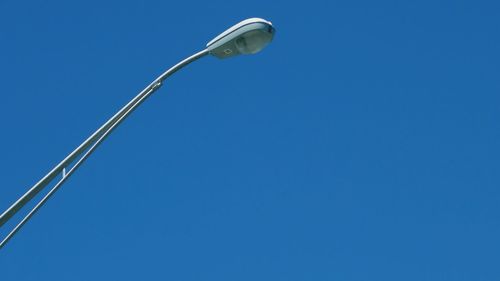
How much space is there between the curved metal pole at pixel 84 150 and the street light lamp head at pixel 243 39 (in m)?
0.21

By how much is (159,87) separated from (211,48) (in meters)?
0.88

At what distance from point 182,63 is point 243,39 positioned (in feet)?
3.06

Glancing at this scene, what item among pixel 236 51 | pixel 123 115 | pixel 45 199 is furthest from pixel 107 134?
pixel 236 51

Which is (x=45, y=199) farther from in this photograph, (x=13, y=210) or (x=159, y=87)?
(x=159, y=87)

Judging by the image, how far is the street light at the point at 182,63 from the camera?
36.6ft

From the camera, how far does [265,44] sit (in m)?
11.3

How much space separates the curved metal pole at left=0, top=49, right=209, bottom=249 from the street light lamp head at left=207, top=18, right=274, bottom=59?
21 centimetres

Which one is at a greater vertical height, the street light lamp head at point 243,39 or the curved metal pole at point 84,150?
the street light lamp head at point 243,39

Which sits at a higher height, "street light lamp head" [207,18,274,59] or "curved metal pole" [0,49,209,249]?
"street light lamp head" [207,18,274,59]

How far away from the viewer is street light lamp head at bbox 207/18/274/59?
36.7ft

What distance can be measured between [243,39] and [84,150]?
8.39ft

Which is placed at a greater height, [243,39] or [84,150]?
[243,39]

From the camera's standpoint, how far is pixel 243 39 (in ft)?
37.3

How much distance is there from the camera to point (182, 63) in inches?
460
